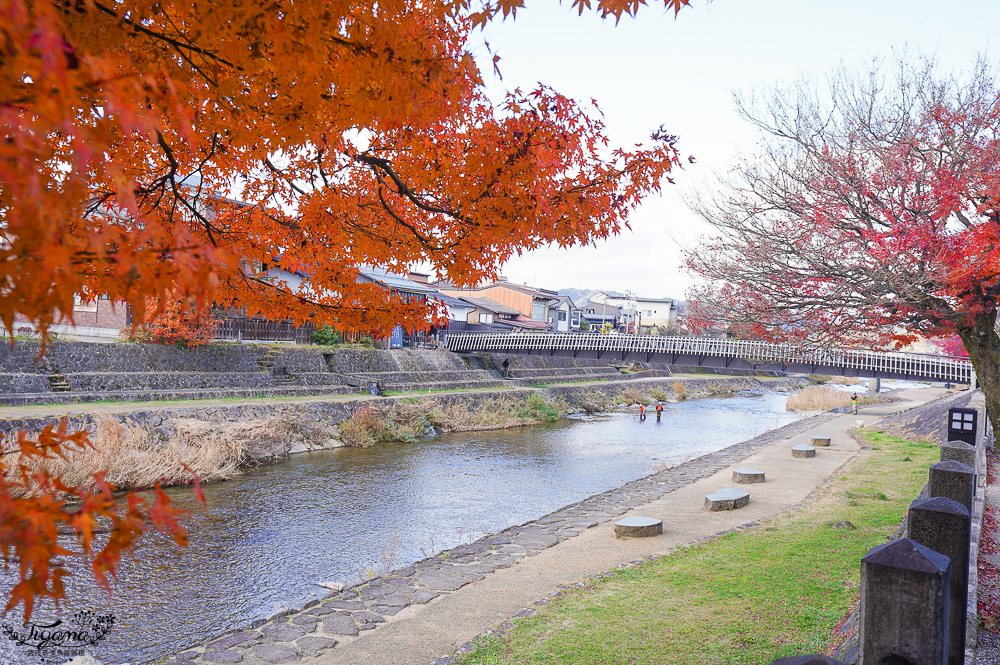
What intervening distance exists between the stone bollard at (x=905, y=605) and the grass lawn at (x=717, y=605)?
2.54 m

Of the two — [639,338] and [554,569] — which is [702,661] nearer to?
[554,569]

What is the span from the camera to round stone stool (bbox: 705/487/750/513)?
1145cm

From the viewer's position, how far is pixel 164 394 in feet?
62.9

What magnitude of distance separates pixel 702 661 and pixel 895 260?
690 centimetres

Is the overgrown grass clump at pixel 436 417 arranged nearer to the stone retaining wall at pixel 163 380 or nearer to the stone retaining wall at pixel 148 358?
the stone retaining wall at pixel 163 380

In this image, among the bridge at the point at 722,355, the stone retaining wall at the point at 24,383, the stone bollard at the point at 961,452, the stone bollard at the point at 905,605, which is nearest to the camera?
the stone bollard at the point at 905,605

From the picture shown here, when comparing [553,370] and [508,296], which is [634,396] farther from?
[508,296]

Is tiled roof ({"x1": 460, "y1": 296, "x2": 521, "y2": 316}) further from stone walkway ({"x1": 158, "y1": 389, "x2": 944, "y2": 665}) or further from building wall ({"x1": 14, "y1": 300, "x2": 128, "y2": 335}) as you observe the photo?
stone walkway ({"x1": 158, "y1": 389, "x2": 944, "y2": 665})

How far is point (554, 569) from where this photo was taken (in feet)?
27.1

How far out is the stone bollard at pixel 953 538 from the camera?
3856 mm

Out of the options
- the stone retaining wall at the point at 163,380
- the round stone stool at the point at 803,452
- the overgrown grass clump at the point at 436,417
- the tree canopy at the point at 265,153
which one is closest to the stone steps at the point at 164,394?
the stone retaining wall at the point at 163,380

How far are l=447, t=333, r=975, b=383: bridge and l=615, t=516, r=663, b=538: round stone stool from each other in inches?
574

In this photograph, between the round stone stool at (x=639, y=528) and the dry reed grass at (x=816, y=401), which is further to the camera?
the dry reed grass at (x=816, y=401)

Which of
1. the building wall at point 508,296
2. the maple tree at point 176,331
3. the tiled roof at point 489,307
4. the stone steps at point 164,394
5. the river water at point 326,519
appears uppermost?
the building wall at point 508,296
